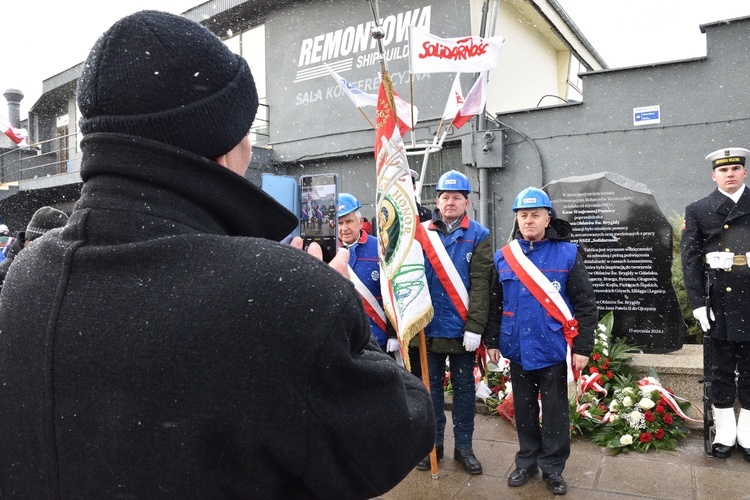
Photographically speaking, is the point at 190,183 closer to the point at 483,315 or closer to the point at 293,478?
the point at 293,478

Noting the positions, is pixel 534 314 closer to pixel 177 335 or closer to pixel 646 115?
pixel 177 335

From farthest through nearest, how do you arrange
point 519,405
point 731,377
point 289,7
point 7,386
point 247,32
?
1. point 247,32
2. point 289,7
3. point 731,377
4. point 519,405
5. point 7,386

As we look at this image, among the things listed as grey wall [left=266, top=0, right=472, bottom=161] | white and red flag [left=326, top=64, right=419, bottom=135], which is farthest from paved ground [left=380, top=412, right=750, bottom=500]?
grey wall [left=266, top=0, right=472, bottom=161]

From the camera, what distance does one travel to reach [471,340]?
4.49 metres

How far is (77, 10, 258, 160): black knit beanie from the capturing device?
1.03m

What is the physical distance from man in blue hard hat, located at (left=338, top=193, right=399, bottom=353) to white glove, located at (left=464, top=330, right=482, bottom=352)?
766 millimetres

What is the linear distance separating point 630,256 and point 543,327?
252 cm

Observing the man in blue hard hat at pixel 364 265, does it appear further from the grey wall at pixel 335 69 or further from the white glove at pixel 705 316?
the grey wall at pixel 335 69

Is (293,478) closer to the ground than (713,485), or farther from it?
farther from it

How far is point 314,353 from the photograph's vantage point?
0.96m

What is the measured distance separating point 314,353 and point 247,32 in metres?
14.7

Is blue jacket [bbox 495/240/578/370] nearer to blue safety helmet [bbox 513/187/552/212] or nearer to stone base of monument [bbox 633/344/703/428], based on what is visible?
blue safety helmet [bbox 513/187/552/212]

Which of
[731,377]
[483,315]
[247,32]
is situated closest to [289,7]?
[247,32]

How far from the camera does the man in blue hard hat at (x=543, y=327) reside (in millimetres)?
4172
